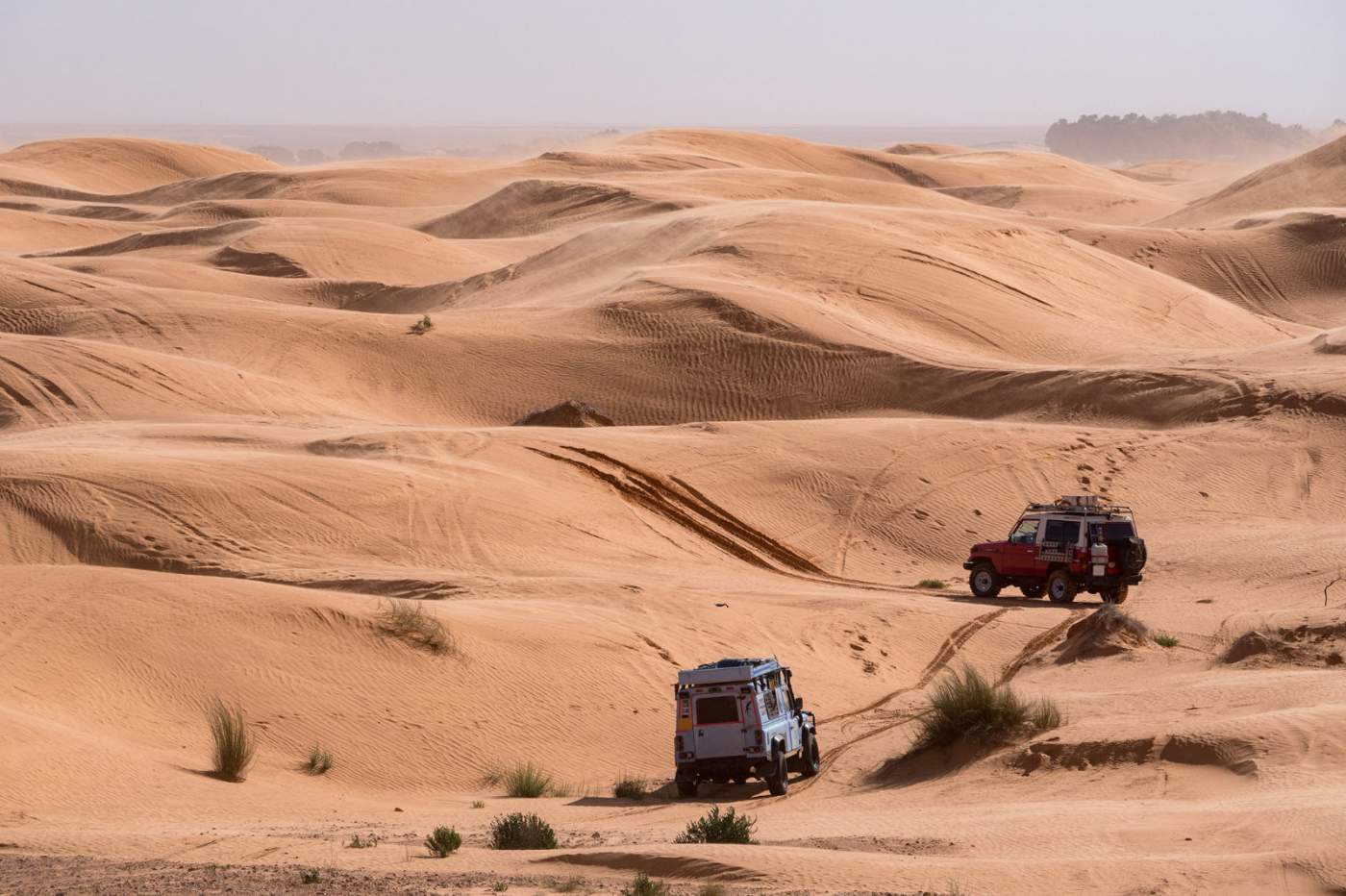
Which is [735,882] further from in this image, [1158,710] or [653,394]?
[653,394]

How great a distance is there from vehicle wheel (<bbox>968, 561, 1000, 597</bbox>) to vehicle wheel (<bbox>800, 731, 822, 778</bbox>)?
29.2ft

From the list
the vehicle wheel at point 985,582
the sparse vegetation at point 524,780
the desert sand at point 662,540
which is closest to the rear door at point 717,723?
the desert sand at point 662,540

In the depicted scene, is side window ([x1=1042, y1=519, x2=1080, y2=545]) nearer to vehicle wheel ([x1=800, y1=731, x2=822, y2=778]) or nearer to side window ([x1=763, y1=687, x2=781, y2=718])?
vehicle wheel ([x1=800, y1=731, x2=822, y2=778])

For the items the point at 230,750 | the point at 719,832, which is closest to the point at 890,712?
the point at 719,832

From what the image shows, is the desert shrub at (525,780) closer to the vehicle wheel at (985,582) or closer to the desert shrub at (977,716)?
the desert shrub at (977,716)

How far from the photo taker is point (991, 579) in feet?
80.5

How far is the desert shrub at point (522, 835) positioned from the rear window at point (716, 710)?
141 inches

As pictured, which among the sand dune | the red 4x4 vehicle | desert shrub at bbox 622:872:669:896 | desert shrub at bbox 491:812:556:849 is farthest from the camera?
the sand dune

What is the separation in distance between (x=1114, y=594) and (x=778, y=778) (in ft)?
34.3

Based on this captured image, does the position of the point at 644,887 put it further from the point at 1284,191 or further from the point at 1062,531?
the point at 1284,191

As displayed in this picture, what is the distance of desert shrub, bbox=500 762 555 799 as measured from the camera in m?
15.3

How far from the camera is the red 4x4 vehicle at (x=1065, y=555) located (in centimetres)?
2373

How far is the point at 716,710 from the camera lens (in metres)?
15.1

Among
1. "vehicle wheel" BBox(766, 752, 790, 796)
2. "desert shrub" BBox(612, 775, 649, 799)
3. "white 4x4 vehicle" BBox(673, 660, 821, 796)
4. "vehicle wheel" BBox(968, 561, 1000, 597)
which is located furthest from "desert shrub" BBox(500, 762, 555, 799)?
"vehicle wheel" BBox(968, 561, 1000, 597)
